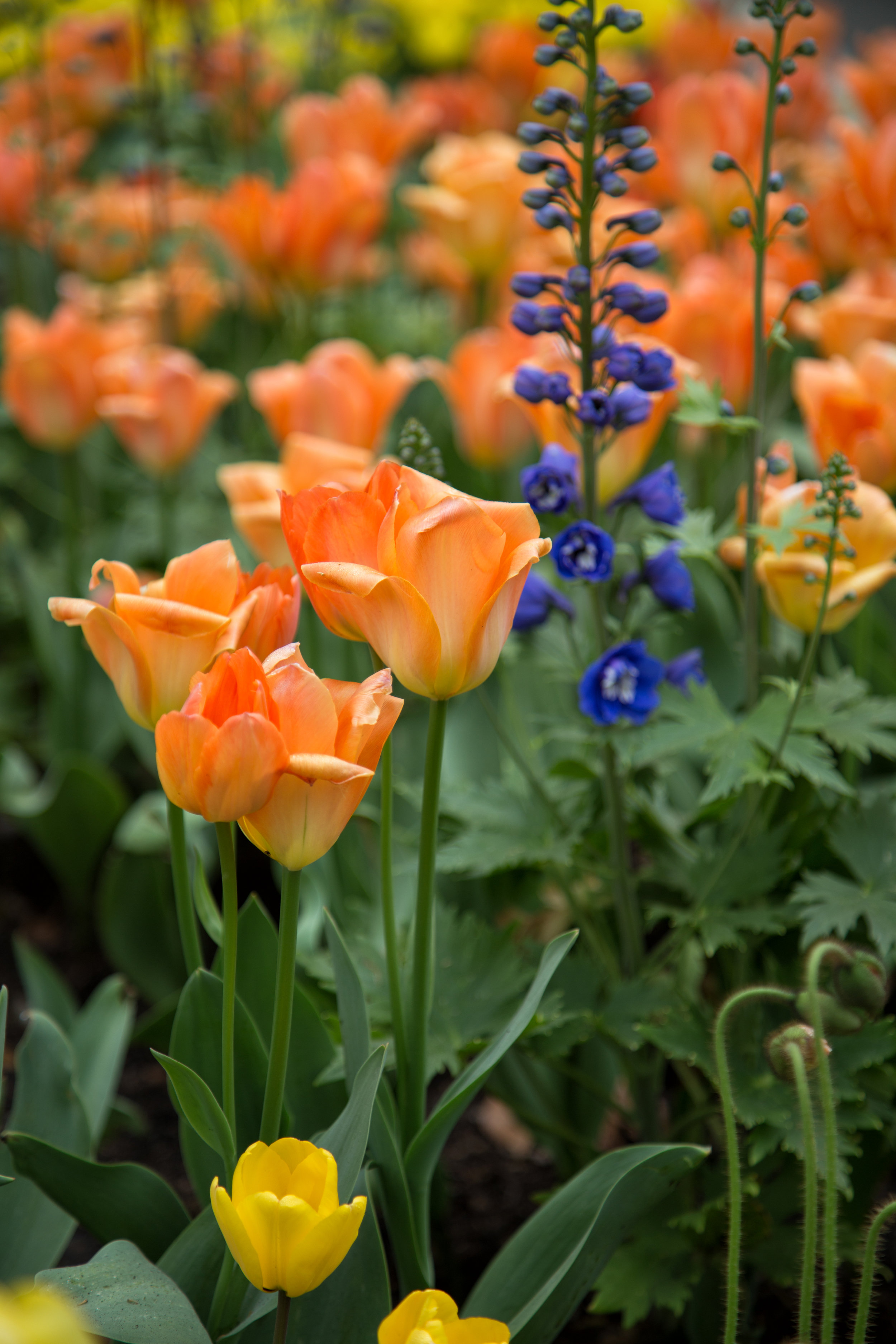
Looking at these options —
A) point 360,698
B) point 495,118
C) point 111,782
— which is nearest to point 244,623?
point 360,698

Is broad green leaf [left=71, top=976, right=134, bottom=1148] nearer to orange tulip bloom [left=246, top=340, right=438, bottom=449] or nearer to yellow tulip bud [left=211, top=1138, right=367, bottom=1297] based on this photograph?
yellow tulip bud [left=211, top=1138, right=367, bottom=1297]

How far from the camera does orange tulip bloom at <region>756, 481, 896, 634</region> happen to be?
1.07 meters

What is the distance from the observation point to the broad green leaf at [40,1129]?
3.30 feet

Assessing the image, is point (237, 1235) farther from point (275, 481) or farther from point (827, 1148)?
point (275, 481)

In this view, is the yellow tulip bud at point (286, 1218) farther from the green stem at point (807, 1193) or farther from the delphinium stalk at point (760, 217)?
the delphinium stalk at point (760, 217)

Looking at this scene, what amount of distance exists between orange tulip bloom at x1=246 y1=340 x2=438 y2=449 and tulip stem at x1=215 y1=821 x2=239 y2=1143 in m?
0.91

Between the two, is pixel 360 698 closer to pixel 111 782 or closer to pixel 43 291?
pixel 111 782

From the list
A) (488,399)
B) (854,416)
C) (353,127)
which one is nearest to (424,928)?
(854,416)

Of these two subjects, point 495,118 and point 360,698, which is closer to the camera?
point 360,698

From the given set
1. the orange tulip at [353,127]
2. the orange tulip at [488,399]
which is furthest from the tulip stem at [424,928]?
the orange tulip at [353,127]

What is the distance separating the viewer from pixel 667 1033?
1041 mm

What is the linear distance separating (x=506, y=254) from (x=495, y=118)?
139 cm

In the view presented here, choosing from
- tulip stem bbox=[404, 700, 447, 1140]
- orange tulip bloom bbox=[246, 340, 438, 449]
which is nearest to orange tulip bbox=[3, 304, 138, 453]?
orange tulip bloom bbox=[246, 340, 438, 449]

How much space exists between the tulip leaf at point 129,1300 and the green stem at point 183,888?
0.71ft
